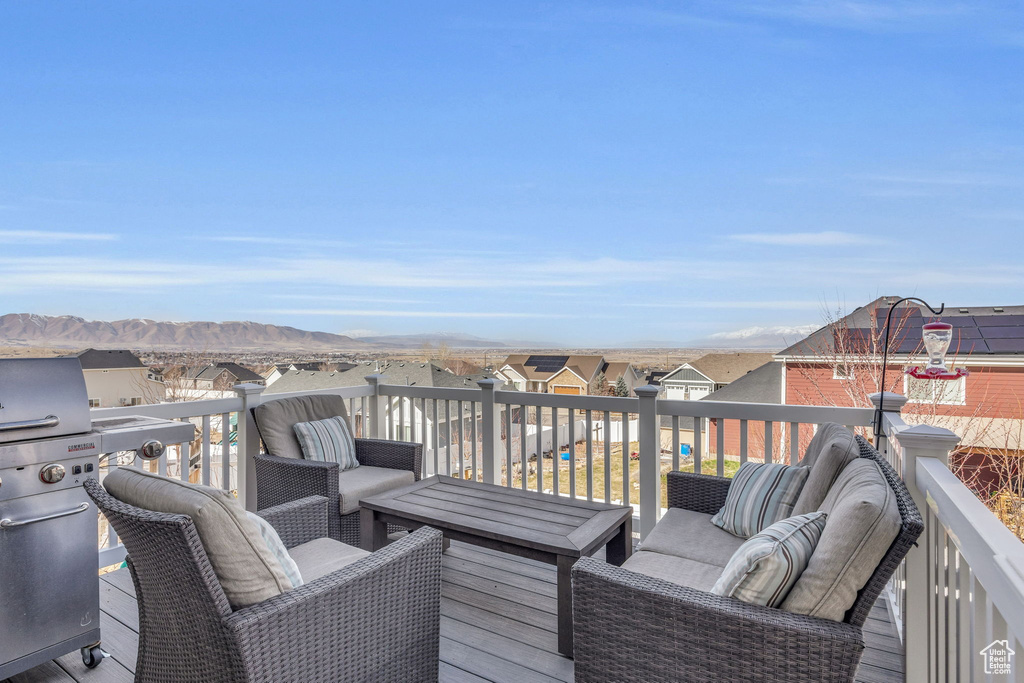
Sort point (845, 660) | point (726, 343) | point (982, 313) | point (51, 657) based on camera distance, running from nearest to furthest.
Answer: point (845, 660), point (51, 657), point (982, 313), point (726, 343)

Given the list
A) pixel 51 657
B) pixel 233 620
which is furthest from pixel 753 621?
pixel 51 657

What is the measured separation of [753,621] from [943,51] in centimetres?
737

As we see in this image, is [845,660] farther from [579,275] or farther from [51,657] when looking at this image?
[579,275]

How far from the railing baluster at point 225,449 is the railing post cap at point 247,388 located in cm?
18

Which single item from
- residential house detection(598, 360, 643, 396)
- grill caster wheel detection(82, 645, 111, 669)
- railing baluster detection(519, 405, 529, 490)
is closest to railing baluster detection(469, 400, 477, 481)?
railing baluster detection(519, 405, 529, 490)

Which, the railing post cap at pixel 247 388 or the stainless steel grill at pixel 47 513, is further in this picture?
the railing post cap at pixel 247 388

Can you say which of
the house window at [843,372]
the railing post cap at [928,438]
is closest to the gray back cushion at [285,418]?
the railing post cap at [928,438]

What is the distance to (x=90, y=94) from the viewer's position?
5.89 meters

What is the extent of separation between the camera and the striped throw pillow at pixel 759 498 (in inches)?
88.7

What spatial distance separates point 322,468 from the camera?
3.00m

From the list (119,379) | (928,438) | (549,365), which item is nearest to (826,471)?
(928,438)

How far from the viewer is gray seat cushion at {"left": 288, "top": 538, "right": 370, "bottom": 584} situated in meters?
1.90

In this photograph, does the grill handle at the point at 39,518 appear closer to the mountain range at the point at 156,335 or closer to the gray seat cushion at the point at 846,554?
the gray seat cushion at the point at 846,554

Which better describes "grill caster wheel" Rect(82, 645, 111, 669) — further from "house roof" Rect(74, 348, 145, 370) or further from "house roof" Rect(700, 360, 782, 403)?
"house roof" Rect(700, 360, 782, 403)
